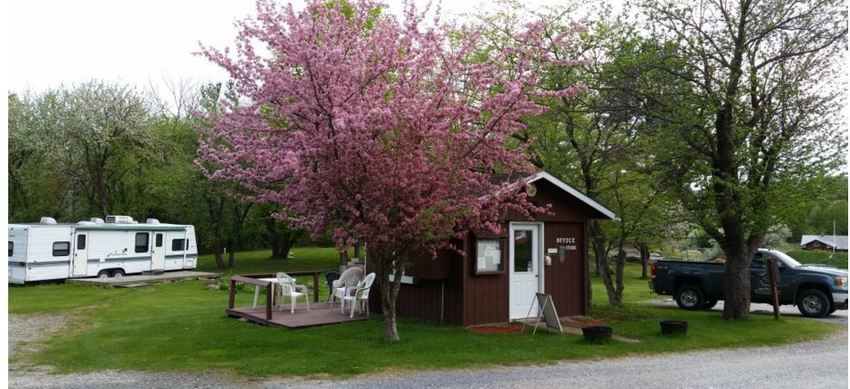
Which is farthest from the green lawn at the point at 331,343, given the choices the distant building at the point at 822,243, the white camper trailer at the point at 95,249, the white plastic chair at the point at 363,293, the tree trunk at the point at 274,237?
the distant building at the point at 822,243

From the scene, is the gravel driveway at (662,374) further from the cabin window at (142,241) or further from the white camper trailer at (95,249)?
the cabin window at (142,241)

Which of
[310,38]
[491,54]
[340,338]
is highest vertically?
[491,54]

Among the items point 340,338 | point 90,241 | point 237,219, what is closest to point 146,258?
point 90,241

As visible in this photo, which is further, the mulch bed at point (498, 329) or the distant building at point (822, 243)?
the distant building at point (822, 243)

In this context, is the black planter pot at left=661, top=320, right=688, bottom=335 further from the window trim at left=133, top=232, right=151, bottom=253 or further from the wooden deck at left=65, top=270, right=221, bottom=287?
the window trim at left=133, top=232, right=151, bottom=253

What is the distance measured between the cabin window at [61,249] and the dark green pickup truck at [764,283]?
17.4 m

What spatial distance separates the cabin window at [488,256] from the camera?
12378 millimetres

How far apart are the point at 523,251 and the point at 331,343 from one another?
4463 millimetres

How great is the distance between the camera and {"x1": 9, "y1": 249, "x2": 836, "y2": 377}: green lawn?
9.08 meters

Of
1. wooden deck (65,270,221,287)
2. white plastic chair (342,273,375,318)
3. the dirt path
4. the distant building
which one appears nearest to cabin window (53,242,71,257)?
wooden deck (65,270,221,287)

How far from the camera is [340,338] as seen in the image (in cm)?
1073

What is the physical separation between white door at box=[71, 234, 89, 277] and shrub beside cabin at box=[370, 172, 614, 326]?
12.8 meters

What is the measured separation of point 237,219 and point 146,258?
7810 millimetres

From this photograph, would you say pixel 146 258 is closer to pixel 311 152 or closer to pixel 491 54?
→ pixel 491 54
